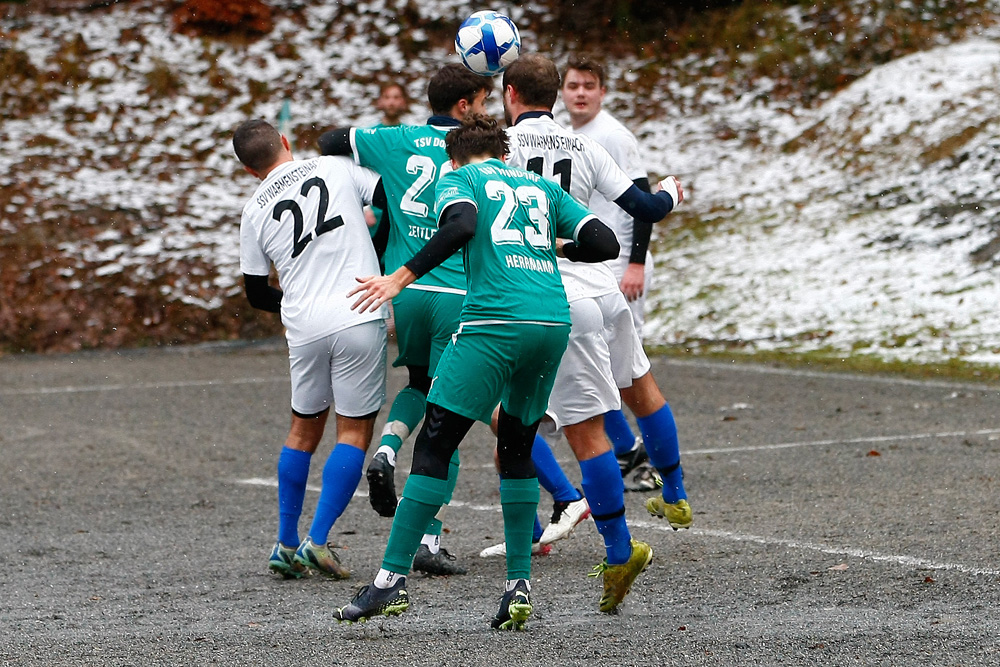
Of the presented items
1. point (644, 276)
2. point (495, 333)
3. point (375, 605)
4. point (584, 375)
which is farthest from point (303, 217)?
point (644, 276)

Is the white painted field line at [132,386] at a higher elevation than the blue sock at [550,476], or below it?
below

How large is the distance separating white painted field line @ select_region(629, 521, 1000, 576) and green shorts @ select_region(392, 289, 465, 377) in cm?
159

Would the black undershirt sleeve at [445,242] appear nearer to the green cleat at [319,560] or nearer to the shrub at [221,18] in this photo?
the green cleat at [319,560]

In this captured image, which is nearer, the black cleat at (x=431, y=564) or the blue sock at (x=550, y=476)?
the black cleat at (x=431, y=564)

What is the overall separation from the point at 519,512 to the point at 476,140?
1376 millimetres

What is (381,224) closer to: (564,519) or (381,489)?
(381,489)

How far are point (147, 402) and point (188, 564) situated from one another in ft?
21.3

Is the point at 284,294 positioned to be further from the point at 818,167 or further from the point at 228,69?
the point at 228,69

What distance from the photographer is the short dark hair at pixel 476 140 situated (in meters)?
4.91

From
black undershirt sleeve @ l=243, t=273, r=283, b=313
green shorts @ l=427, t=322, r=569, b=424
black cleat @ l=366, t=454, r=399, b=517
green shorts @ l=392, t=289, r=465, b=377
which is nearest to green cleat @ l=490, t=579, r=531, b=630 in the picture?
green shorts @ l=427, t=322, r=569, b=424

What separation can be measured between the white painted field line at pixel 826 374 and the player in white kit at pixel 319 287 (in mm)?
7116

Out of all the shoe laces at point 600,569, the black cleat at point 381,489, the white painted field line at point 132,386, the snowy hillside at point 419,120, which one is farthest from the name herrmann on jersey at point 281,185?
the snowy hillside at point 419,120

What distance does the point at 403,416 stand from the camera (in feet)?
19.7

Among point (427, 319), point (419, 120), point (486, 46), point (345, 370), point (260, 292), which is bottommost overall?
point (419, 120)
